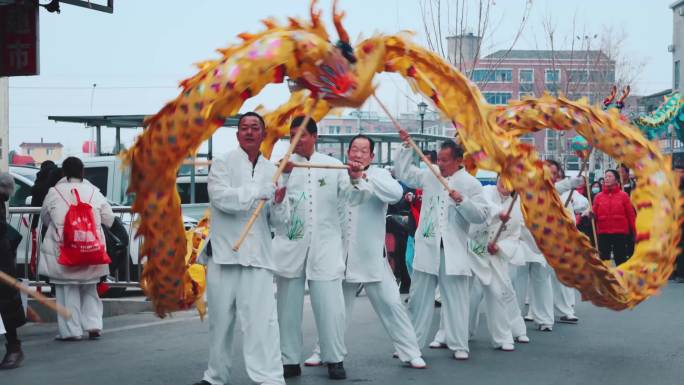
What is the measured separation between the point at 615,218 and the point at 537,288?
6.41 meters

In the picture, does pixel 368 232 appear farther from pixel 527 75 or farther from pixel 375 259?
pixel 527 75

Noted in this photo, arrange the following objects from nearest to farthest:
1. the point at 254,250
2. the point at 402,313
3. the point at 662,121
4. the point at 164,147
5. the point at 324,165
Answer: the point at 164,147 → the point at 254,250 → the point at 324,165 → the point at 402,313 → the point at 662,121

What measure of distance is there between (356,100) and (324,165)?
0.98m

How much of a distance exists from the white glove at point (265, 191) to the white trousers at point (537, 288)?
4.60 m

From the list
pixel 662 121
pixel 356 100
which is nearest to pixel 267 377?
pixel 356 100

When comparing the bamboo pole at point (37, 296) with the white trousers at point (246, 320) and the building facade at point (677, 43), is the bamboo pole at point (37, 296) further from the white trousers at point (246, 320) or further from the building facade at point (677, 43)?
the building facade at point (677, 43)

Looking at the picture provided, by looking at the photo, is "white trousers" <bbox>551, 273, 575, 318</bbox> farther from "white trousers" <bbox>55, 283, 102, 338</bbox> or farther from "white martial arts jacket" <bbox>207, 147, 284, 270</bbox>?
"white martial arts jacket" <bbox>207, 147, 284, 270</bbox>

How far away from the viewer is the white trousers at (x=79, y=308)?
9406 millimetres

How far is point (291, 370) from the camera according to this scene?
7676mm

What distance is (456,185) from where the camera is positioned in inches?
341

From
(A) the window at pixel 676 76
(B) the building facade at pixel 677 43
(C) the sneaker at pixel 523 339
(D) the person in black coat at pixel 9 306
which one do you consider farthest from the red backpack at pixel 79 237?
(A) the window at pixel 676 76

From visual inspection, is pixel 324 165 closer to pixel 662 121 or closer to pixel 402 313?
pixel 402 313

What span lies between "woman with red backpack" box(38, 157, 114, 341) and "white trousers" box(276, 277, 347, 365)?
2.32 meters

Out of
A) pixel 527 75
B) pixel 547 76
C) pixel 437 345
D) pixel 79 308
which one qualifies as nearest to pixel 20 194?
pixel 79 308
